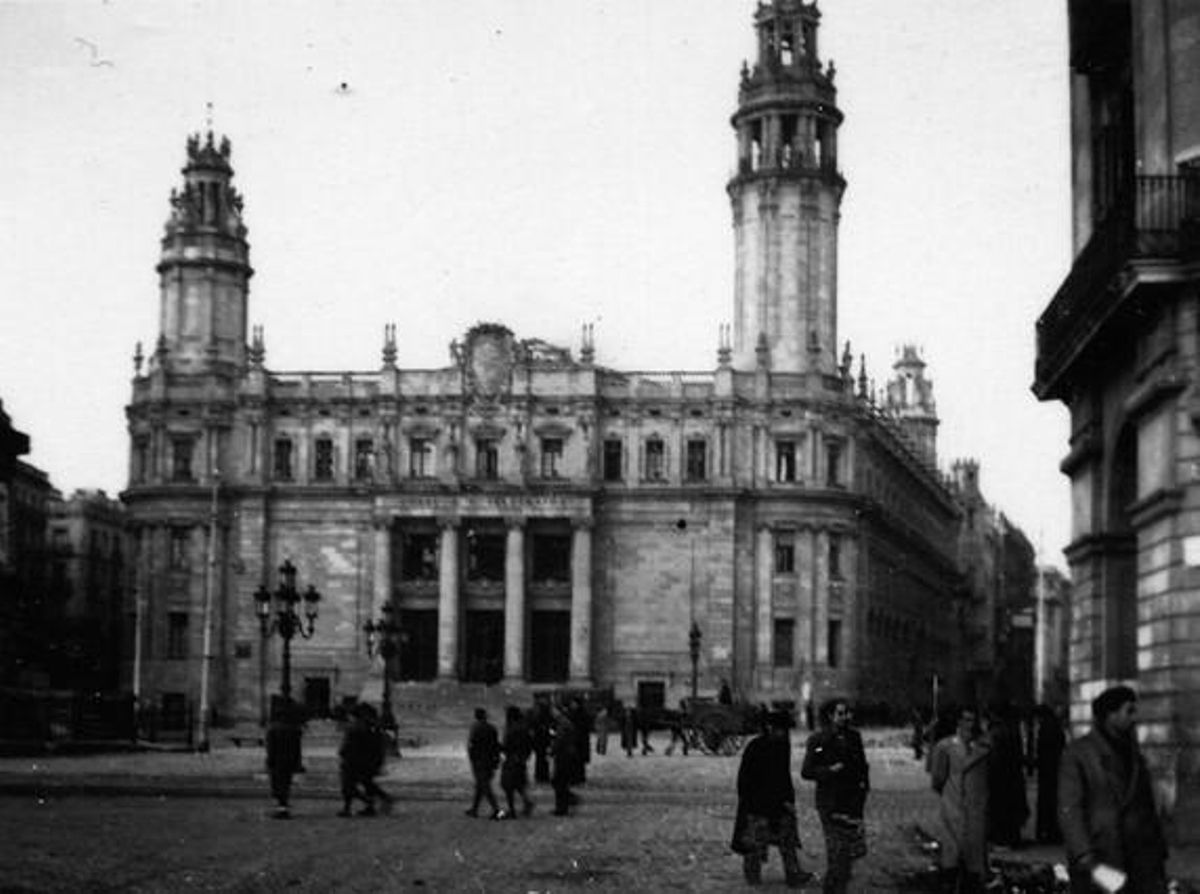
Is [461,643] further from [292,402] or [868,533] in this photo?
[868,533]

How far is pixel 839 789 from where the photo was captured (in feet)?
52.2

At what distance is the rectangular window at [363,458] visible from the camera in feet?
278

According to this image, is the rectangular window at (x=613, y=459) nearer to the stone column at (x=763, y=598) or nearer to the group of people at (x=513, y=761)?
the stone column at (x=763, y=598)

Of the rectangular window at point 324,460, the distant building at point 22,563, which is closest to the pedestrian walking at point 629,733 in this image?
the distant building at point 22,563

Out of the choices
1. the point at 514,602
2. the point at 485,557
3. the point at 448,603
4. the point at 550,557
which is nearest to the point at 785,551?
the point at 550,557

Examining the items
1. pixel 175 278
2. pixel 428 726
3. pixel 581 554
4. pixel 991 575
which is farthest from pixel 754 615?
pixel 991 575

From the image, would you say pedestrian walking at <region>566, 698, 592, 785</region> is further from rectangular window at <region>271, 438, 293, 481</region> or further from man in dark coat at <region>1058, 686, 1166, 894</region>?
rectangular window at <region>271, 438, 293, 481</region>

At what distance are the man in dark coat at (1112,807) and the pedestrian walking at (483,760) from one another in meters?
16.5

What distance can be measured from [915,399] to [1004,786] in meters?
116

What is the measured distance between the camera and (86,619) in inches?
3925

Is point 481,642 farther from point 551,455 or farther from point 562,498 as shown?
point 551,455

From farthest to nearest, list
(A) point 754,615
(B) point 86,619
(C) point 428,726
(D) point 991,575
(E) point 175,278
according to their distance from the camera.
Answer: (D) point 991,575 → (B) point 86,619 → (E) point 175,278 → (A) point 754,615 → (C) point 428,726

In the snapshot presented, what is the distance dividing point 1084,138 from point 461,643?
194 feet

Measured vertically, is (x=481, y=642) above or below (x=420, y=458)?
below
